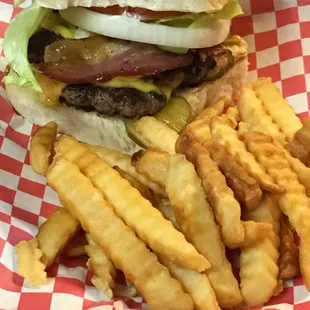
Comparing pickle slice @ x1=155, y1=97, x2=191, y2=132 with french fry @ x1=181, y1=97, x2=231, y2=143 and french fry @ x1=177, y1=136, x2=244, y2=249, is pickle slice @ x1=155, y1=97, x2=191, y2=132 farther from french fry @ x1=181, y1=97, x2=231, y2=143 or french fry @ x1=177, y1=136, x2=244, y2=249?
french fry @ x1=177, y1=136, x2=244, y2=249

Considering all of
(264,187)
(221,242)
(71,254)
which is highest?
(264,187)

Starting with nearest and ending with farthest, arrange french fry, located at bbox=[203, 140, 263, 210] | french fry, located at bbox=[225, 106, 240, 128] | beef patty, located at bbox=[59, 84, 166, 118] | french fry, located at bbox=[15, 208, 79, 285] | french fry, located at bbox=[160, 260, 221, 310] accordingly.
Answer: french fry, located at bbox=[160, 260, 221, 310] → french fry, located at bbox=[203, 140, 263, 210] → french fry, located at bbox=[15, 208, 79, 285] → french fry, located at bbox=[225, 106, 240, 128] → beef patty, located at bbox=[59, 84, 166, 118]

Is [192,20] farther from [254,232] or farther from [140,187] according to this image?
[254,232]

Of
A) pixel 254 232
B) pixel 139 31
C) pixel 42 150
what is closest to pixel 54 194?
pixel 42 150

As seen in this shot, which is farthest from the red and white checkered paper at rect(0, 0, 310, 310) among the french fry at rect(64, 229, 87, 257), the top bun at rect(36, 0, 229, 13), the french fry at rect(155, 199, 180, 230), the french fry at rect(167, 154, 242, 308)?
the top bun at rect(36, 0, 229, 13)

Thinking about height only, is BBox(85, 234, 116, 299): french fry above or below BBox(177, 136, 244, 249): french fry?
below

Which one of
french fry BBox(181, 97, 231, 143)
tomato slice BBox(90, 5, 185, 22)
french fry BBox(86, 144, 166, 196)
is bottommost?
french fry BBox(86, 144, 166, 196)

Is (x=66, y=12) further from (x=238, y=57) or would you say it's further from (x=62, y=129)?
(x=238, y=57)

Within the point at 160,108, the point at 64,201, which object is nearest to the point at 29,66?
the point at 160,108
